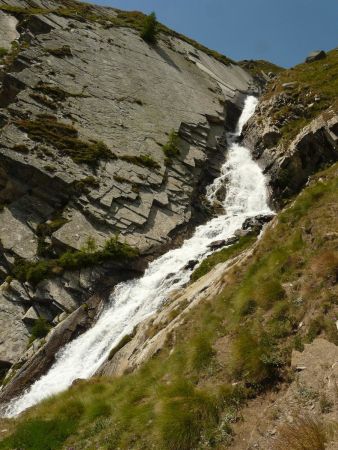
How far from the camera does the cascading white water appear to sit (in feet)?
71.9

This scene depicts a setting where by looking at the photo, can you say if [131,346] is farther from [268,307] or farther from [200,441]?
[200,441]

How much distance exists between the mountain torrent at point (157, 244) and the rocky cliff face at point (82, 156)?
170mm

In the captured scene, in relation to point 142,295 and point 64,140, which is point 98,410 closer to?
point 142,295

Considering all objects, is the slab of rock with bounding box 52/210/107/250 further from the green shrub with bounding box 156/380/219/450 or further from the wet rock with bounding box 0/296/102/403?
the green shrub with bounding box 156/380/219/450

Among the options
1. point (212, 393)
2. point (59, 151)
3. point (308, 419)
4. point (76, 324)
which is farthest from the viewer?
point (59, 151)

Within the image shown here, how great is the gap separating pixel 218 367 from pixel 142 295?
56.9 ft

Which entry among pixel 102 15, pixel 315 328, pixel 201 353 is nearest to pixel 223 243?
pixel 201 353

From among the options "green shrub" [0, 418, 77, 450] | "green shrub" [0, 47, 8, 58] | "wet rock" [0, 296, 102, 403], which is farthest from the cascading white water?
"green shrub" [0, 47, 8, 58]

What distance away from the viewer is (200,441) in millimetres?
8188

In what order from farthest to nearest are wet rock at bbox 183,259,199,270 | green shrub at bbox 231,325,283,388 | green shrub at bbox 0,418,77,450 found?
wet rock at bbox 183,259,199,270 → green shrub at bbox 0,418,77,450 → green shrub at bbox 231,325,283,388

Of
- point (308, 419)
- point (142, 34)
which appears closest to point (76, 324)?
point (308, 419)

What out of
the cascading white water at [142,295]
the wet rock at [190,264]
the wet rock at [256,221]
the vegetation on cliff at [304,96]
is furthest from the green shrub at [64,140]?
the vegetation on cliff at [304,96]

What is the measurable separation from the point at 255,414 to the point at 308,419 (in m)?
1.91

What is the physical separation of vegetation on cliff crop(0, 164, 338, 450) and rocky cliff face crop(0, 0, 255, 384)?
15.4 meters
